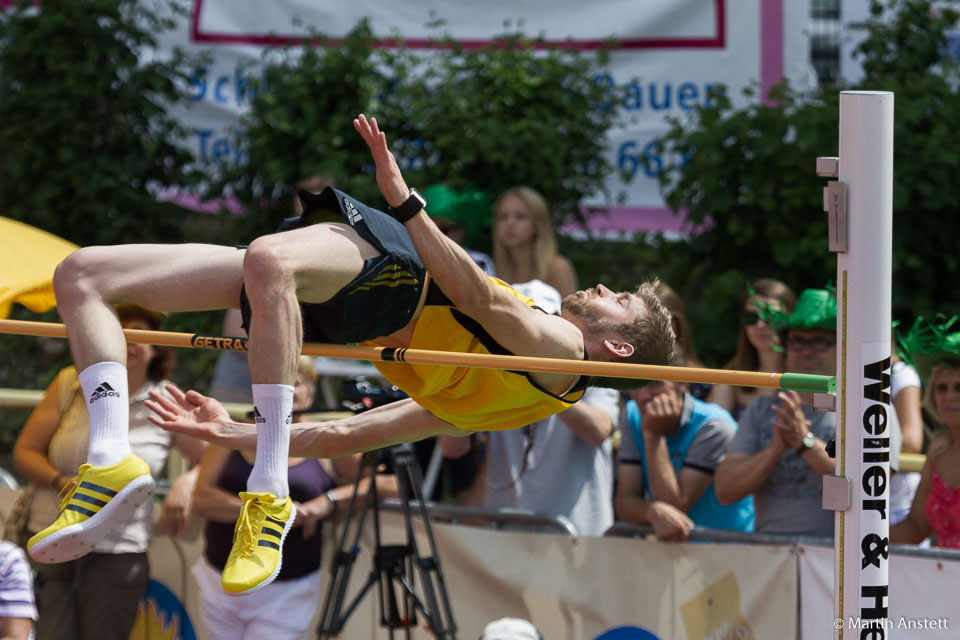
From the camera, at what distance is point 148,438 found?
14.9ft

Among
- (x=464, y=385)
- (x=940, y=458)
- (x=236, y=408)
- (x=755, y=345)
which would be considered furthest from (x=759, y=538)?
(x=236, y=408)

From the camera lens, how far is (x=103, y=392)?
317 centimetres

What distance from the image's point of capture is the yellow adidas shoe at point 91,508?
9.95 ft

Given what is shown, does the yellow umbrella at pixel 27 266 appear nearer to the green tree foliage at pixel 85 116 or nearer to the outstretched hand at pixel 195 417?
the outstretched hand at pixel 195 417

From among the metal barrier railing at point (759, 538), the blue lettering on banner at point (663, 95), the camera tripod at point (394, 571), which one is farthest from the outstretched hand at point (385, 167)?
the blue lettering on banner at point (663, 95)

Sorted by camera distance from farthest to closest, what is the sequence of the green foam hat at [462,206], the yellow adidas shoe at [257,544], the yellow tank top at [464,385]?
the green foam hat at [462,206], the yellow tank top at [464,385], the yellow adidas shoe at [257,544]

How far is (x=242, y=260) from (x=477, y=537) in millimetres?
1590

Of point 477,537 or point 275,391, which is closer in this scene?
point 275,391

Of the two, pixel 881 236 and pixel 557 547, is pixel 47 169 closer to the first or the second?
pixel 557 547

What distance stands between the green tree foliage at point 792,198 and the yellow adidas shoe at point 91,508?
11.1ft

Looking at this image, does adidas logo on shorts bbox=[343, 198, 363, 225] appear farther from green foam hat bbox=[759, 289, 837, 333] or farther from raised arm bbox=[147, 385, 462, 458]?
green foam hat bbox=[759, 289, 837, 333]

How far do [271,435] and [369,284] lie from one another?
1.41 feet

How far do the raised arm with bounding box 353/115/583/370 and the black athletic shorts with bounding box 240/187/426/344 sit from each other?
12 centimetres

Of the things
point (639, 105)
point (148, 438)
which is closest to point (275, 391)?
point (148, 438)
